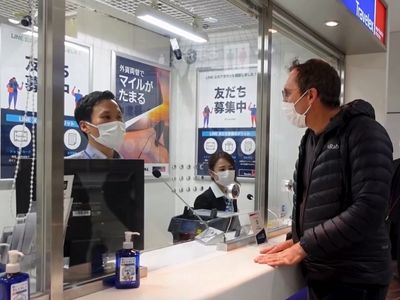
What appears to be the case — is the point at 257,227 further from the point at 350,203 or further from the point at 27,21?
the point at 27,21

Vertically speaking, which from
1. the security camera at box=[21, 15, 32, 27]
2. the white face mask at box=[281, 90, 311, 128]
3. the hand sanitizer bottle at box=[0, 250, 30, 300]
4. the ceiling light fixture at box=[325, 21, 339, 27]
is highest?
the ceiling light fixture at box=[325, 21, 339, 27]

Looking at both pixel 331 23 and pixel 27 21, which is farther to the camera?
pixel 331 23

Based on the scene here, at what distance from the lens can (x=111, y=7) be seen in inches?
135

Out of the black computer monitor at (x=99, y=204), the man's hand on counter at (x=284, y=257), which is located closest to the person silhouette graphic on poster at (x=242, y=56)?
the man's hand on counter at (x=284, y=257)

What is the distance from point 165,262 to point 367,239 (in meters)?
0.78

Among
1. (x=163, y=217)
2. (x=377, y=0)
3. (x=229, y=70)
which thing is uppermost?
(x=377, y=0)

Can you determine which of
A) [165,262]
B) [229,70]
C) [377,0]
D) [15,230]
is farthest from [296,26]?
[15,230]

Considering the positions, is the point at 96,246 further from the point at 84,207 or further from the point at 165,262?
the point at 165,262

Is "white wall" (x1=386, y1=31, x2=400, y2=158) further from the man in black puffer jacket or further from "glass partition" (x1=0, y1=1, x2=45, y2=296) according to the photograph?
"glass partition" (x1=0, y1=1, x2=45, y2=296)

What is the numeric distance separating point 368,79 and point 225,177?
1430 millimetres

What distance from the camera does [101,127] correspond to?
195 cm

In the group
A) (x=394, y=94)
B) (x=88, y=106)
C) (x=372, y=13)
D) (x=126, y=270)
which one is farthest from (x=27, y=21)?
(x=394, y=94)

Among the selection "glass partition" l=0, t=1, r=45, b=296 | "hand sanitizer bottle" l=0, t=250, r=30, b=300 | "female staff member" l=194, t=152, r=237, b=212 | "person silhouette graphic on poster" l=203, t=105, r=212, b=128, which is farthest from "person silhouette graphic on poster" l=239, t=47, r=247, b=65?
"hand sanitizer bottle" l=0, t=250, r=30, b=300

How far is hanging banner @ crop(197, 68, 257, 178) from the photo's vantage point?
382cm
